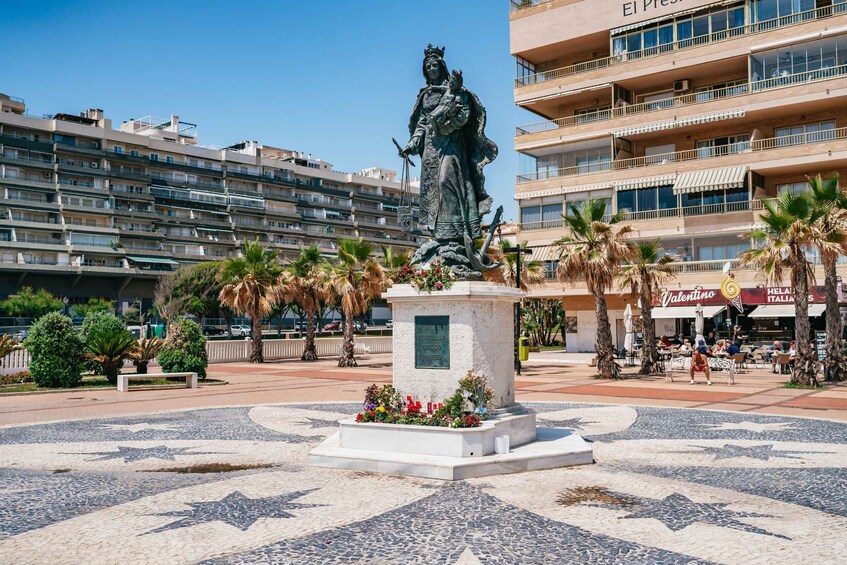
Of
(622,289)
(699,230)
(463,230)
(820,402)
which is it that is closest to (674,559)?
(463,230)

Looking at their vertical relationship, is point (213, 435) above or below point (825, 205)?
below

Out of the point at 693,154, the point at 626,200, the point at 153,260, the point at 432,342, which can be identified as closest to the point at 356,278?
the point at 626,200

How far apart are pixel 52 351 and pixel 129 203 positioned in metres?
76.4

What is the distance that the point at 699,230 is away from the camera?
42469mm

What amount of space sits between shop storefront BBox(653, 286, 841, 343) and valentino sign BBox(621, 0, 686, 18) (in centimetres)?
1803

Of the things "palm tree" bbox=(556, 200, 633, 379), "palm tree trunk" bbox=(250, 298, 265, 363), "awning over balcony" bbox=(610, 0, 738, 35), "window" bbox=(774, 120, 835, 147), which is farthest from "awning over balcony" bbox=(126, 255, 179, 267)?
"palm tree" bbox=(556, 200, 633, 379)

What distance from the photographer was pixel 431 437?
33.3 feet

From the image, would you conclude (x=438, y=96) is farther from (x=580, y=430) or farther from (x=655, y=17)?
(x=655, y=17)

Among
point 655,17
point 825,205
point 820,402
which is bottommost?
point 820,402

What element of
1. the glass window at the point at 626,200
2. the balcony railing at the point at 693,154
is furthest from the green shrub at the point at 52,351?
the balcony railing at the point at 693,154

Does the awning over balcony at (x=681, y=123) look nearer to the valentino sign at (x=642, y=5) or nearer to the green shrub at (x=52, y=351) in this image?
the valentino sign at (x=642, y=5)

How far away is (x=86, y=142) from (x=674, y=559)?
98.3 m

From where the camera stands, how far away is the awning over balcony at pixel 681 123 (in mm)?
41097

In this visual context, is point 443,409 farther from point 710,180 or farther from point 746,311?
point 710,180
